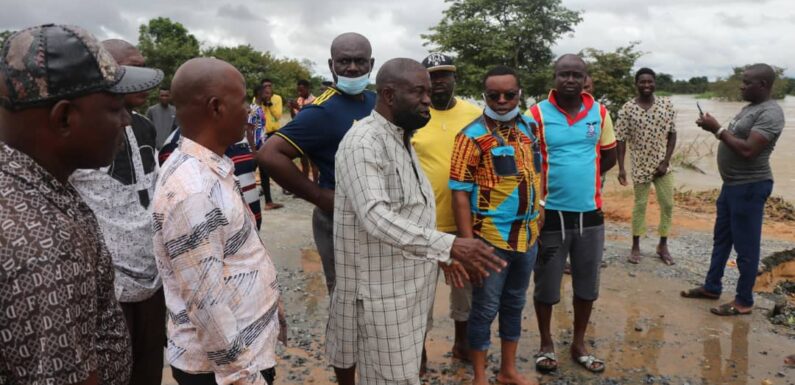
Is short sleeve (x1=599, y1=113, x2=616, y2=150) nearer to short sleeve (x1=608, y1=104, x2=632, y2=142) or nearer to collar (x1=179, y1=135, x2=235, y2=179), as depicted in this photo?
short sleeve (x1=608, y1=104, x2=632, y2=142)

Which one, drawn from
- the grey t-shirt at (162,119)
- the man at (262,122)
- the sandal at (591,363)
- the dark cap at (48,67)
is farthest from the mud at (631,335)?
the dark cap at (48,67)

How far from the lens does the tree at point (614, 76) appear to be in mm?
17828

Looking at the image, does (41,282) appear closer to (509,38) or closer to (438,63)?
(438,63)

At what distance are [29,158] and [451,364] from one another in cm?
314

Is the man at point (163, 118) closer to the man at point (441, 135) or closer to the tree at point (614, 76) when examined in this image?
the man at point (441, 135)

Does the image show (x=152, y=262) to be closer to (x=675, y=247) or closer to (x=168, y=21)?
(x=675, y=247)

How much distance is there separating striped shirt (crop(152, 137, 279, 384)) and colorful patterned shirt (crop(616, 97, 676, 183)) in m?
4.98

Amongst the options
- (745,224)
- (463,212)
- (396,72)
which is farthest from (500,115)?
(745,224)

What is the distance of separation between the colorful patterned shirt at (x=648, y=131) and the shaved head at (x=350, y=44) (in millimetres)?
3666

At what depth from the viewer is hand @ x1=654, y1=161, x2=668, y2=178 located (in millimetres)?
5848

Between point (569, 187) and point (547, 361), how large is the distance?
116 cm

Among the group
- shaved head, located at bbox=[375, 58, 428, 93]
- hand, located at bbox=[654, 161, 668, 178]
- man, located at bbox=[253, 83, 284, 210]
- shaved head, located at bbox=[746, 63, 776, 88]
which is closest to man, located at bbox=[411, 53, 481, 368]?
shaved head, located at bbox=[375, 58, 428, 93]

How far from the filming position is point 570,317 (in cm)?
462

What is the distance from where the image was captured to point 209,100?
1.83 meters
